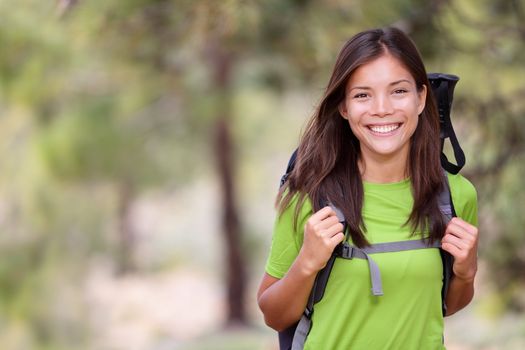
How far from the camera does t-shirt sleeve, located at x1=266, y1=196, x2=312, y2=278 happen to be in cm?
187

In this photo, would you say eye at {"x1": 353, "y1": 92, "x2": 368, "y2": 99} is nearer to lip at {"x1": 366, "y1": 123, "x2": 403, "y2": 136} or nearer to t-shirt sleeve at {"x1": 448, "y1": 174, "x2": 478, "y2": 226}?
lip at {"x1": 366, "y1": 123, "x2": 403, "y2": 136}

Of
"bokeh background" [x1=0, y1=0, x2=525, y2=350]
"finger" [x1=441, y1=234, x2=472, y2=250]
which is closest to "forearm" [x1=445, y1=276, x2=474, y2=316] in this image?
"finger" [x1=441, y1=234, x2=472, y2=250]

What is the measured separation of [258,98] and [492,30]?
6.38 metres

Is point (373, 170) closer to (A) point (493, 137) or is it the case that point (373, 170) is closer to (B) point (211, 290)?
(A) point (493, 137)

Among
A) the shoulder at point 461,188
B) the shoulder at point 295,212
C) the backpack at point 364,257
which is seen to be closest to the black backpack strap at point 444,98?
the backpack at point 364,257

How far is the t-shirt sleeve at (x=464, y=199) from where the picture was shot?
6.35 ft

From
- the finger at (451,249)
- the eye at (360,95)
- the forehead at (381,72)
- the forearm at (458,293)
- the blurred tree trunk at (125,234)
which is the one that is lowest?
the blurred tree trunk at (125,234)

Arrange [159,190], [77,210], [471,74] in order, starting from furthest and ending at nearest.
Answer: [159,190] → [77,210] → [471,74]

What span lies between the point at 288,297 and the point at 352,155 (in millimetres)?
338

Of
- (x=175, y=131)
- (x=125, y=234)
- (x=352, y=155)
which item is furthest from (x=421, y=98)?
(x=125, y=234)

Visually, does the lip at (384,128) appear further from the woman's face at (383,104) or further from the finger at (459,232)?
the finger at (459,232)

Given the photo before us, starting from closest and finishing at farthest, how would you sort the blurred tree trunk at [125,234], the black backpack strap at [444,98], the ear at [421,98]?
the ear at [421,98], the black backpack strap at [444,98], the blurred tree trunk at [125,234]

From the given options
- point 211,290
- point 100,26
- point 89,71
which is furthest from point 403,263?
point 211,290

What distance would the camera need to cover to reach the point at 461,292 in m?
1.94
